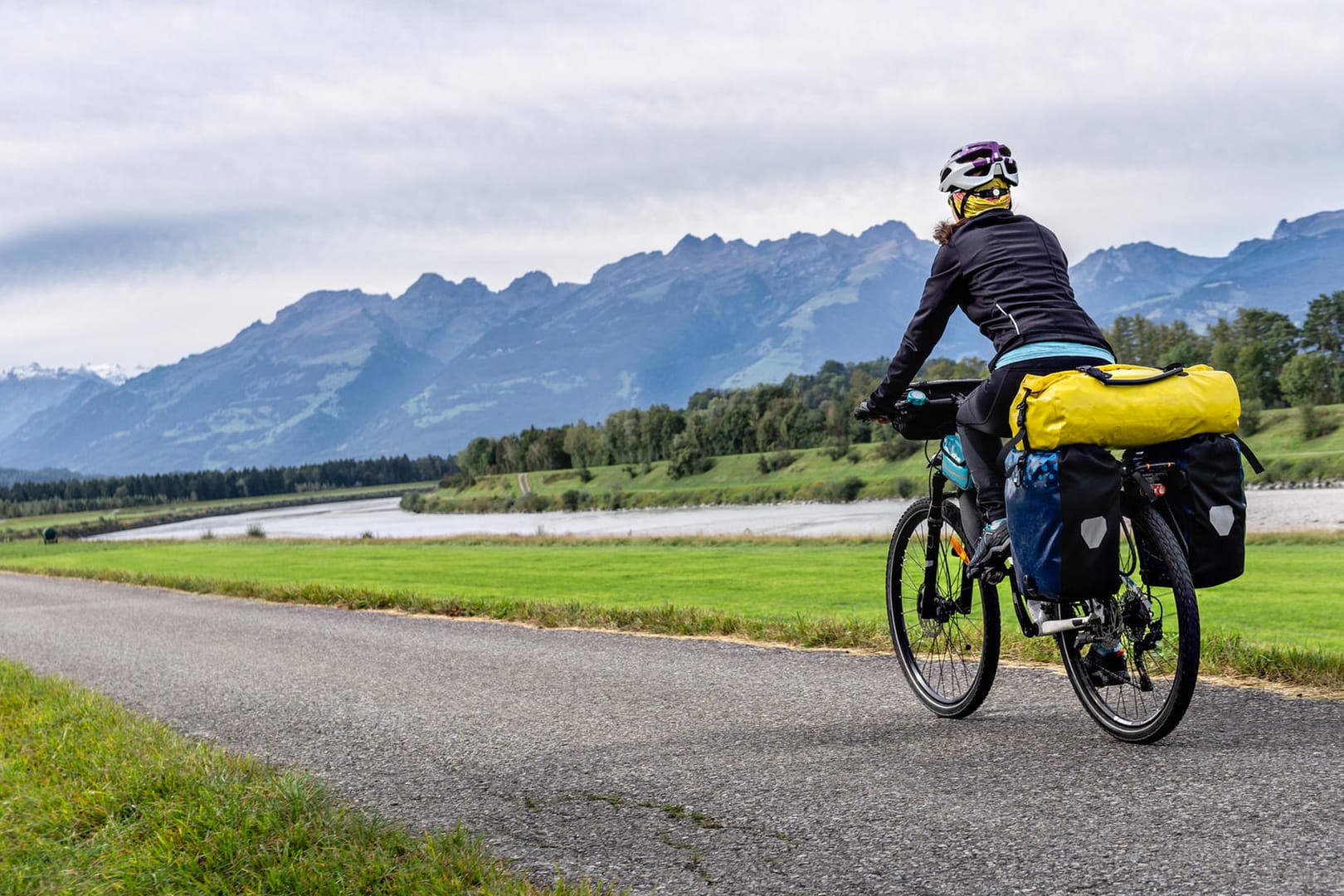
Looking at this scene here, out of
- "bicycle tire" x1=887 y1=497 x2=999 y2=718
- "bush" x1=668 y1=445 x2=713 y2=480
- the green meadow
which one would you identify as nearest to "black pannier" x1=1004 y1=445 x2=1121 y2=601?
"bicycle tire" x1=887 y1=497 x2=999 y2=718

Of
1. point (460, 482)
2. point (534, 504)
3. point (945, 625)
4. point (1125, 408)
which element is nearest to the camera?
point (1125, 408)

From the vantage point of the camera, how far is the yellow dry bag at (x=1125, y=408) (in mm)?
4531

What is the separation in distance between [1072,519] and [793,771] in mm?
1704

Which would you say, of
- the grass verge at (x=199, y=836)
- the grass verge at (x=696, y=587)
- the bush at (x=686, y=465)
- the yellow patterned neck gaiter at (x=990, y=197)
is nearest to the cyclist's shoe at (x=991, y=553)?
the yellow patterned neck gaiter at (x=990, y=197)

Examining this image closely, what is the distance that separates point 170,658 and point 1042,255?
386 inches

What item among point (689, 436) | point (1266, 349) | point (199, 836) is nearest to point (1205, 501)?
point (199, 836)

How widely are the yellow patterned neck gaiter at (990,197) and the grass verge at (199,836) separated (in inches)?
150

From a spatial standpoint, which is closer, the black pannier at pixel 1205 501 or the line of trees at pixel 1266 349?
the black pannier at pixel 1205 501

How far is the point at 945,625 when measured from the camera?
628 centimetres

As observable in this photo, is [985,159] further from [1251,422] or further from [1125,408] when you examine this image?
[1251,422]

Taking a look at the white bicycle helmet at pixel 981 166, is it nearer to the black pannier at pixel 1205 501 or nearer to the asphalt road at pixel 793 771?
the black pannier at pixel 1205 501

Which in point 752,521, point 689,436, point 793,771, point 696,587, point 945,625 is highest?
point 689,436

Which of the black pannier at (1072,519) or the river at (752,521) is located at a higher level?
the black pannier at (1072,519)

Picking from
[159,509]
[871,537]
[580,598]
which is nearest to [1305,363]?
[871,537]
